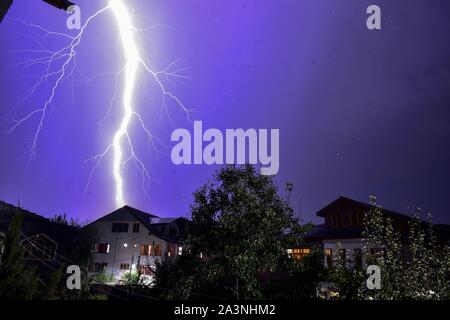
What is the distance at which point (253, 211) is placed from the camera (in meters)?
16.5

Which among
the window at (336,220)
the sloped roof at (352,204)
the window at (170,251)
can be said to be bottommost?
the window at (170,251)

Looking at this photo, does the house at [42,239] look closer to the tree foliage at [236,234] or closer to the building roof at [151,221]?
the building roof at [151,221]

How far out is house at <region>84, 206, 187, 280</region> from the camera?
131ft

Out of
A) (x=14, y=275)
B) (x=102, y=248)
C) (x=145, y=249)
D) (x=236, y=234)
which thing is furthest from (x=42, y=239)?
(x=236, y=234)

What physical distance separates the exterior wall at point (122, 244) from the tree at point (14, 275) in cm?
2417

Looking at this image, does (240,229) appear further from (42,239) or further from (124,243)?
(124,243)

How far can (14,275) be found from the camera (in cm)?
1527

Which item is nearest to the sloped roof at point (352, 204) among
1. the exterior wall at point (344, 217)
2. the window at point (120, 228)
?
the exterior wall at point (344, 217)

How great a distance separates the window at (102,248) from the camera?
133 ft

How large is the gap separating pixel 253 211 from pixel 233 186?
1708mm

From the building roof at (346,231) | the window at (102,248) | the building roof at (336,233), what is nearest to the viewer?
the building roof at (336,233)

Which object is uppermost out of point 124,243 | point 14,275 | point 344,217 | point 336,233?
point 344,217

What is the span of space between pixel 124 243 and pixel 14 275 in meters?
25.9

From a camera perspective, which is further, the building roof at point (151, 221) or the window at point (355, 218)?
the building roof at point (151, 221)
